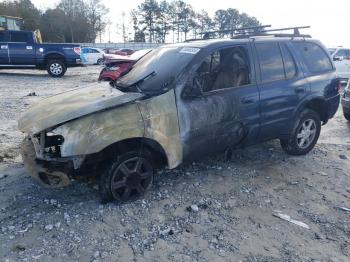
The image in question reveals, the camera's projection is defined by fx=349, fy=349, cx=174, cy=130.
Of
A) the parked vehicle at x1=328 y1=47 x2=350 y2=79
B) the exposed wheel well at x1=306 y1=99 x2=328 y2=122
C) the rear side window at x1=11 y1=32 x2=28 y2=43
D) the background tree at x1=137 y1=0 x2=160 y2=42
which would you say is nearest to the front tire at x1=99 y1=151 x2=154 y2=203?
the exposed wheel well at x1=306 y1=99 x2=328 y2=122

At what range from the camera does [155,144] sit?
3.90 m

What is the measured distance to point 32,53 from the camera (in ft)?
52.2

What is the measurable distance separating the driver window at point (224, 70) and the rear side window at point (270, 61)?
0.91ft

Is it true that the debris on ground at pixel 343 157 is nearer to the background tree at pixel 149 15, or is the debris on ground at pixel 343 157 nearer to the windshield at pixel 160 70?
the windshield at pixel 160 70

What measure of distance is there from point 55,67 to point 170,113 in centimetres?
1418

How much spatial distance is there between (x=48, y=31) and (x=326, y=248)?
55262 mm

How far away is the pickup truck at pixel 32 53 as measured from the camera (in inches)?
619

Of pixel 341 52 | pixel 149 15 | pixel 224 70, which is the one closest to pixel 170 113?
pixel 224 70

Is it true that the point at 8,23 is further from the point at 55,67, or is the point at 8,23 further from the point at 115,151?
the point at 115,151

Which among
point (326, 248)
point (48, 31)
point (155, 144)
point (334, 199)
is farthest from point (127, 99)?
point (48, 31)

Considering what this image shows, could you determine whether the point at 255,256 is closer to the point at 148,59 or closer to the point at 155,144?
the point at 155,144

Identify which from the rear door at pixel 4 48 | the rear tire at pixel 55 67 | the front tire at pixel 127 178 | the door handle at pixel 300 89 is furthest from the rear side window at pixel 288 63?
the rear door at pixel 4 48

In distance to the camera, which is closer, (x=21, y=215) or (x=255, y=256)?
(x=255, y=256)

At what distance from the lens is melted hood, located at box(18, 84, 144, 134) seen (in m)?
3.54
